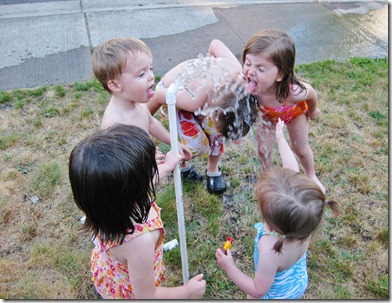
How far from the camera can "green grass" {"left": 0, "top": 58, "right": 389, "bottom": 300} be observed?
2.43 meters

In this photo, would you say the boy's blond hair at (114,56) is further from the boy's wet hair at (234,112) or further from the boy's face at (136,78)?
the boy's wet hair at (234,112)

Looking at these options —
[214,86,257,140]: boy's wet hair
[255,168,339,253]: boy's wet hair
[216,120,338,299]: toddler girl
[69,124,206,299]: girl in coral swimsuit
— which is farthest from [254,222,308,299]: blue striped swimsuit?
[214,86,257,140]: boy's wet hair

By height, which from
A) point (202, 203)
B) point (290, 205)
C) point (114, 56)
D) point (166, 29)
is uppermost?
point (114, 56)

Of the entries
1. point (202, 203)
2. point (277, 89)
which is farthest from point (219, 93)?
point (202, 203)

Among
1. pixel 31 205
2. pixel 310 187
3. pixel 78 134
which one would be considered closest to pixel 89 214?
pixel 310 187

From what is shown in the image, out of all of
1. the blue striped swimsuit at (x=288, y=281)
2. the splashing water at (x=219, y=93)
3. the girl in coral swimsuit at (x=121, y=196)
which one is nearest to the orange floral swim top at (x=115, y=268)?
the girl in coral swimsuit at (x=121, y=196)

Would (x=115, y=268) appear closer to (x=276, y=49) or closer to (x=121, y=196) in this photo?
(x=121, y=196)

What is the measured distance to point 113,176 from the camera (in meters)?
1.41

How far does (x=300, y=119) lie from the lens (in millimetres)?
2727

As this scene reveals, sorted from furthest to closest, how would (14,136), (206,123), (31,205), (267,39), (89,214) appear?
(14,136) < (31,205) < (206,123) < (267,39) < (89,214)

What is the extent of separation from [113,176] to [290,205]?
68cm

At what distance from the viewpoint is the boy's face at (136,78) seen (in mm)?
2098

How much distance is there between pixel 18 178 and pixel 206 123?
61.2 inches

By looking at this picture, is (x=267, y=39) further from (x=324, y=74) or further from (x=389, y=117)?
(x=324, y=74)
